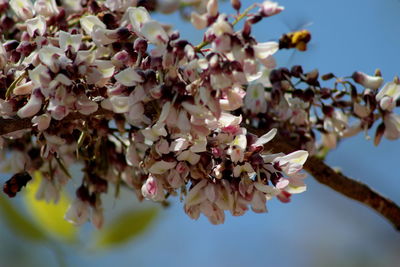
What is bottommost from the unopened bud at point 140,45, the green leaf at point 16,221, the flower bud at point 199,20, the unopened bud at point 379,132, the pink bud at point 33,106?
the green leaf at point 16,221

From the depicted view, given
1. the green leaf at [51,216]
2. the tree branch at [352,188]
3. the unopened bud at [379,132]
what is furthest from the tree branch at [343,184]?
the green leaf at [51,216]

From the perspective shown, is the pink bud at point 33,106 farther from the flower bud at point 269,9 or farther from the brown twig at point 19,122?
the flower bud at point 269,9

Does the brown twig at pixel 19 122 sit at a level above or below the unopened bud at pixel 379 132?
above

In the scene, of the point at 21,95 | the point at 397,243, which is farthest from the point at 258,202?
the point at 397,243


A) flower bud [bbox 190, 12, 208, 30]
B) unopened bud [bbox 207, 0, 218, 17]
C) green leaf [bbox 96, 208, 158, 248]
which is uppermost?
unopened bud [bbox 207, 0, 218, 17]

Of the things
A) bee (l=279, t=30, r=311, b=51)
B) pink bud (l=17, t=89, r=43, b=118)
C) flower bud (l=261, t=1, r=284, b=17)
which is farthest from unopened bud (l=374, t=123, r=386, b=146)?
pink bud (l=17, t=89, r=43, b=118)

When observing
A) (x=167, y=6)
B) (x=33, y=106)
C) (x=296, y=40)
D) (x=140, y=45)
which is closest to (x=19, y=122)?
(x=33, y=106)

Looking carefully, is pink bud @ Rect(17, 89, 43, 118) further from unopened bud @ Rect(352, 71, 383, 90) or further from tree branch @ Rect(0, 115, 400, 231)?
unopened bud @ Rect(352, 71, 383, 90)
